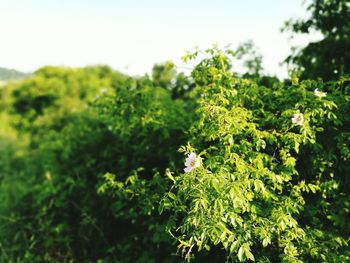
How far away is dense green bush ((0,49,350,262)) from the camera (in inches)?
87.4

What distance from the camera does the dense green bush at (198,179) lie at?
2.22 m

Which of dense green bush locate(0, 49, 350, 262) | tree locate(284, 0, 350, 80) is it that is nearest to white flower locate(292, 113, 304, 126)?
dense green bush locate(0, 49, 350, 262)

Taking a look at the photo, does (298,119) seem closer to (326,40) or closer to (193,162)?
(193,162)

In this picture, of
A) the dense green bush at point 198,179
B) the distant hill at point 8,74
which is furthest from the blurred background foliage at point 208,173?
the distant hill at point 8,74

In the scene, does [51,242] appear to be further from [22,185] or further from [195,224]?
[195,224]

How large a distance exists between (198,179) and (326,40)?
116 inches

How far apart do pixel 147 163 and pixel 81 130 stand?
1.41 metres

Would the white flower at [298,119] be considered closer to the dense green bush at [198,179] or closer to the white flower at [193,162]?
the dense green bush at [198,179]

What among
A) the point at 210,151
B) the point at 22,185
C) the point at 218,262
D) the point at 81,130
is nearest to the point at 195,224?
the point at 210,151

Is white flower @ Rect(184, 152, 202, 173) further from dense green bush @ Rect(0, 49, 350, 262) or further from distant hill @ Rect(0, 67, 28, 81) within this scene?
distant hill @ Rect(0, 67, 28, 81)

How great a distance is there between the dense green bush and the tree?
0.63 m

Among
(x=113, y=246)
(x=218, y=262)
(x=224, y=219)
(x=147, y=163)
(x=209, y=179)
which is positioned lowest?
(x=113, y=246)

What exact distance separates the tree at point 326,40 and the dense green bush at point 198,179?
625mm

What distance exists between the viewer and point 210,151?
258 centimetres
